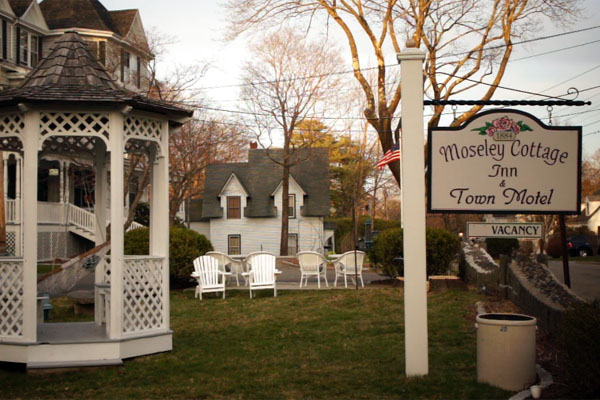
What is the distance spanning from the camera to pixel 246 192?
147ft

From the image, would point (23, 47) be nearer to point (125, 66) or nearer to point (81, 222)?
point (125, 66)

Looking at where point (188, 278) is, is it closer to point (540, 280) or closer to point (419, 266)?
point (540, 280)

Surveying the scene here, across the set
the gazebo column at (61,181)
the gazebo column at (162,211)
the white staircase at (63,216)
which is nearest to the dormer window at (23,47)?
the gazebo column at (61,181)

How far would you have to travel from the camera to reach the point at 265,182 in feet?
149

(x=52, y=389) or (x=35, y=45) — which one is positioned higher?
(x=35, y=45)

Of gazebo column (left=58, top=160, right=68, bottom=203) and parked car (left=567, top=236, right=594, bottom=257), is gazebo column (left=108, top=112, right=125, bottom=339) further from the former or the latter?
parked car (left=567, top=236, right=594, bottom=257)

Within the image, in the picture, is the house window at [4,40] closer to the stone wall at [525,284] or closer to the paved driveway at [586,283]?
the stone wall at [525,284]

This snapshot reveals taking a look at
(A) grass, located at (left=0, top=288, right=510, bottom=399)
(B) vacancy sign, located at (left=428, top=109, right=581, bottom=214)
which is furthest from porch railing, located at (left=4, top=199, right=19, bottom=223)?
(B) vacancy sign, located at (left=428, top=109, right=581, bottom=214)

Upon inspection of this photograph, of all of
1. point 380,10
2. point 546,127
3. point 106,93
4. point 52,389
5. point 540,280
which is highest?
point 380,10

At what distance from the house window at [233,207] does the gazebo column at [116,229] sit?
119 feet

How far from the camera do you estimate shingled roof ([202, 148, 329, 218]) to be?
44.1 meters

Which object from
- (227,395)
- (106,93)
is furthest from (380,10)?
(227,395)

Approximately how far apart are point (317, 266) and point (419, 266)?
10.9 meters

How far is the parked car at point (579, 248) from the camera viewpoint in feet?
138
